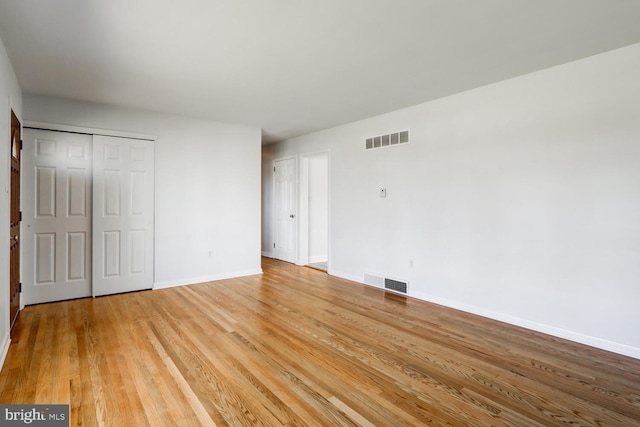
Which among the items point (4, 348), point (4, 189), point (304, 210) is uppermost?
point (4, 189)

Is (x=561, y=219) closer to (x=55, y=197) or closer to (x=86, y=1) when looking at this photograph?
(x=86, y=1)

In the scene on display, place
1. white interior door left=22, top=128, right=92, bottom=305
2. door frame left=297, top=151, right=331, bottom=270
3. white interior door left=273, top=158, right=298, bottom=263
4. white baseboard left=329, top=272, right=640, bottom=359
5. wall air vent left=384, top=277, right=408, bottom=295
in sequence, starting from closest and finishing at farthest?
white baseboard left=329, top=272, right=640, bottom=359
white interior door left=22, top=128, right=92, bottom=305
wall air vent left=384, top=277, right=408, bottom=295
door frame left=297, top=151, right=331, bottom=270
white interior door left=273, top=158, right=298, bottom=263

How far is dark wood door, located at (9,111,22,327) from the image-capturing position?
3275 millimetres

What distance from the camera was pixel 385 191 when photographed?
4.74m

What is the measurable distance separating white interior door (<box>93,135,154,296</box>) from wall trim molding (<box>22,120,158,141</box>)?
0.06 meters

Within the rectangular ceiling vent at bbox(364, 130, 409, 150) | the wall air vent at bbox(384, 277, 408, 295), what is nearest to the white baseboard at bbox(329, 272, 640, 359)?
the wall air vent at bbox(384, 277, 408, 295)

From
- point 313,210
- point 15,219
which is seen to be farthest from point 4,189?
point 313,210

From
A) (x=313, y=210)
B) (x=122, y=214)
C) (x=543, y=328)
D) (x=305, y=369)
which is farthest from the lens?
(x=313, y=210)

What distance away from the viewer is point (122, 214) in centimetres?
443

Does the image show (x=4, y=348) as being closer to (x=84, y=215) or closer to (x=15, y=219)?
(x=15, y=219)

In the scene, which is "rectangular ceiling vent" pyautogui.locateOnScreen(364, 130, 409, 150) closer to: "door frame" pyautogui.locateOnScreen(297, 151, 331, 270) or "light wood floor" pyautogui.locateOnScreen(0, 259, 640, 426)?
"door frame" pyautogui.locateOnScreen(297, 151, 331, 270)

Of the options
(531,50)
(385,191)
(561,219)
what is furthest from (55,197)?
(561,219)

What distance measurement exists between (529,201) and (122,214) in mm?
4946

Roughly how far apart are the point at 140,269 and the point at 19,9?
10.7ft
